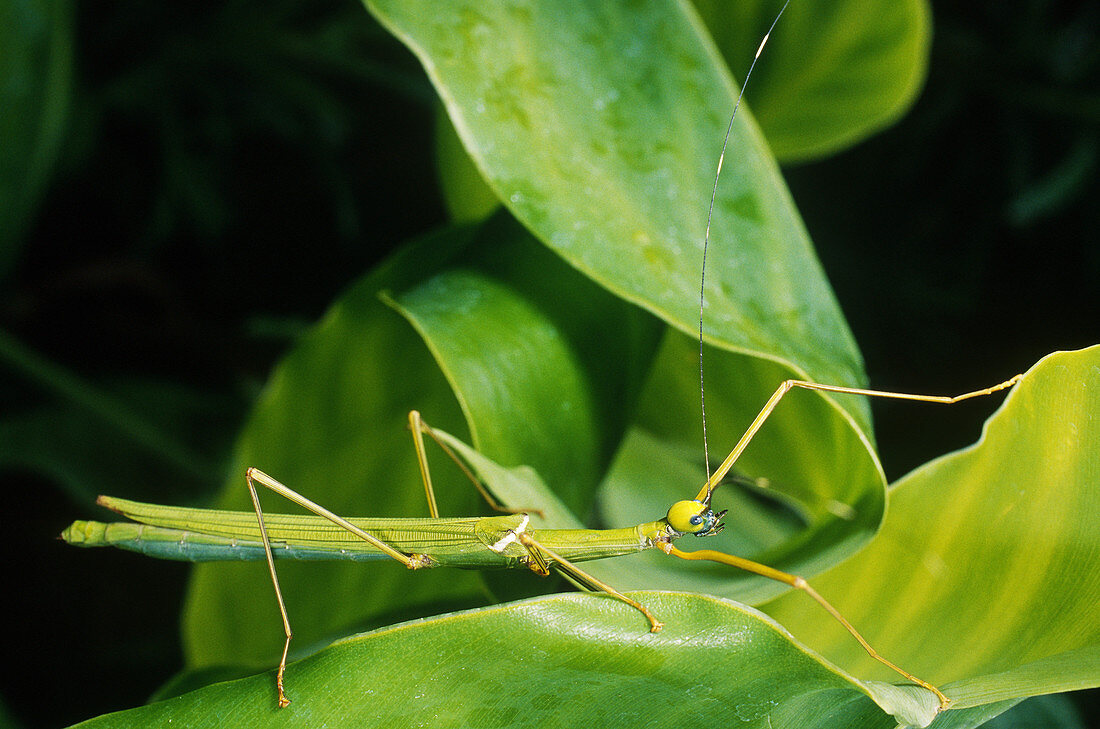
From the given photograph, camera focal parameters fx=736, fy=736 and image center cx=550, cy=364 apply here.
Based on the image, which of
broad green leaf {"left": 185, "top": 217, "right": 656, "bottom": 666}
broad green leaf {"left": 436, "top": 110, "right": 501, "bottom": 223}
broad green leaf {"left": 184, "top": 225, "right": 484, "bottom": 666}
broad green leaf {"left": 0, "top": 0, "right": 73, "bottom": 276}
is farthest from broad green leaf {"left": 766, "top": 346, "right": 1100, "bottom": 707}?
broad green leaf {"left": 0, "top": 0, "right": 73, "bottom": 276}

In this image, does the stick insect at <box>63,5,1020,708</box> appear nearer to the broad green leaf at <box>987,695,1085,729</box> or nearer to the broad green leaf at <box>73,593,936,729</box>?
the broad green leaf at <box>73,593,936,729</box>

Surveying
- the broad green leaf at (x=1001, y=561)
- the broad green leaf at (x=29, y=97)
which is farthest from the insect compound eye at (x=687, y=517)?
the broad green leaf at (x=29, y=97)

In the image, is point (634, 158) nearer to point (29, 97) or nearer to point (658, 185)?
point (658, 185)

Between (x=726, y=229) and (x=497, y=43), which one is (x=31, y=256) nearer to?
(x=497, y=43)

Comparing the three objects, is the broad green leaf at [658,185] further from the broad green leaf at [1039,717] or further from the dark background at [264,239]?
the dark background at [264,239]

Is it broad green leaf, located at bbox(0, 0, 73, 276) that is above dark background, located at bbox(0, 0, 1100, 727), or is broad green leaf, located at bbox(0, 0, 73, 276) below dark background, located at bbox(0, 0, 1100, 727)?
above

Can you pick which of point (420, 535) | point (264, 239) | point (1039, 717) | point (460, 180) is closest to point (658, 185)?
point (460, 180)

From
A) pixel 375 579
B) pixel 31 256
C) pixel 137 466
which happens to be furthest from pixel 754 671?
pixel 31 256
